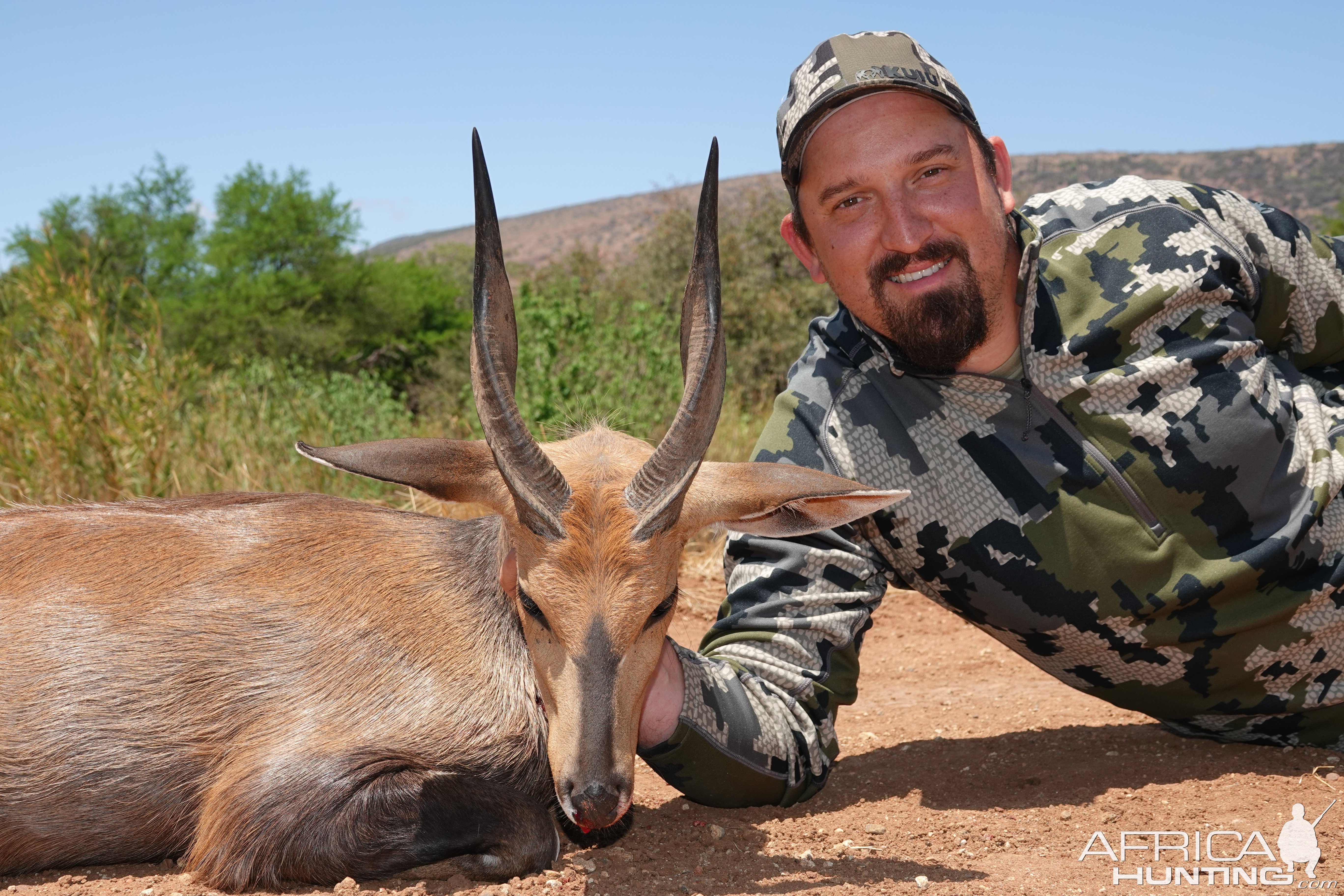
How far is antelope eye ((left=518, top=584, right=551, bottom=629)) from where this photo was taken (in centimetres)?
380

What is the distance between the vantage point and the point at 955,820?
454 cm

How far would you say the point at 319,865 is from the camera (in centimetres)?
394

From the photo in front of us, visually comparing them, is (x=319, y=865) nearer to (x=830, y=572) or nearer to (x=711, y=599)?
(x=830, y=572)

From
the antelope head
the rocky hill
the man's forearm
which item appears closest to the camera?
Answer: the antelope head

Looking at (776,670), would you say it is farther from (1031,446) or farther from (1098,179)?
(1098,179)

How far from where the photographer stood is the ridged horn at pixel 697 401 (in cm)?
378

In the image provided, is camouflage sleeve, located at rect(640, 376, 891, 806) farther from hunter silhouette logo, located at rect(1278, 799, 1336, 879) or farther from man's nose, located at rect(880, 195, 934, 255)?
hunter silhouette logo, located at rect(1278, 799, 1336, 879)

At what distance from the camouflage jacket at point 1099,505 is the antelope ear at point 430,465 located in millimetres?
1001

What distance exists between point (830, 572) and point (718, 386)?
1196 millimetres

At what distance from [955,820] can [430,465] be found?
8.02ft

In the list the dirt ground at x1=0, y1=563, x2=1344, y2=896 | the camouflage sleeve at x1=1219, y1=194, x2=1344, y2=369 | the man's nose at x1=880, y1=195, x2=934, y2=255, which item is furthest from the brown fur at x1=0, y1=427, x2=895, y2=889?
the camouflage sleeve at x1=1219, y1=194, x2=1344, y2=369

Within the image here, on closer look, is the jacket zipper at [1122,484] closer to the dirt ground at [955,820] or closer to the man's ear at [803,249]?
the dirt ground at [955,820]

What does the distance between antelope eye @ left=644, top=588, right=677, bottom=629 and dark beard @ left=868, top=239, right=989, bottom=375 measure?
1561 millimetres

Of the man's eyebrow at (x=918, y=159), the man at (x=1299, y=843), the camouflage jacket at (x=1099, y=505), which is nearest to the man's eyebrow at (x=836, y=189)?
the man's eyebrow at (x=918, y=159)
